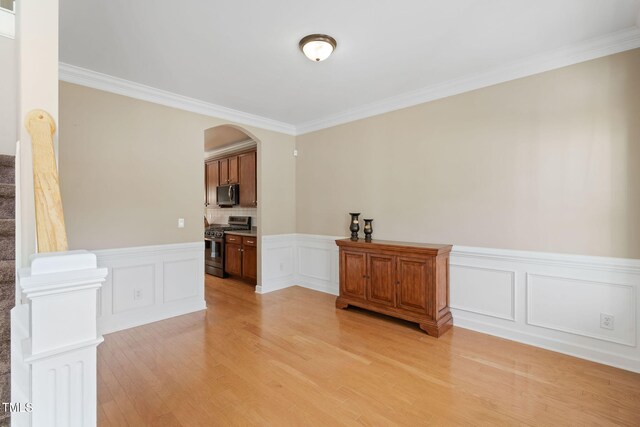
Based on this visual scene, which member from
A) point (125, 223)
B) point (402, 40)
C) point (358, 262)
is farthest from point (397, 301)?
point (125, 223)

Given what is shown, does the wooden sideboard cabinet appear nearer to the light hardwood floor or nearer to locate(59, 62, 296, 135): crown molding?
the light hardwood floor

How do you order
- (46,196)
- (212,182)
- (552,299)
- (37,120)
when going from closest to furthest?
(46,196)
(37,120)
(552,299)
(212,182)

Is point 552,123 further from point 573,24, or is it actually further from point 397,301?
point 397,301

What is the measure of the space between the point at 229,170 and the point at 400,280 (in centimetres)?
429

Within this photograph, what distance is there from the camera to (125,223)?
343 centimetres

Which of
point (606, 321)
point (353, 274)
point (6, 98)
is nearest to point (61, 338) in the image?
point (6, 98)

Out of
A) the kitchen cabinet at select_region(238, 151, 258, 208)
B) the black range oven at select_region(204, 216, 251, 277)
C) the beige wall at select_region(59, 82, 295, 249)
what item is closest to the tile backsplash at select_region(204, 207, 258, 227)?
the black range oven at select_region(204, 216, 251, 277)

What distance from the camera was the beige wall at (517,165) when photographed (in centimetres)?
256

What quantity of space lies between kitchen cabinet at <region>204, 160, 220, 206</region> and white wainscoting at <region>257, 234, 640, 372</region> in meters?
5.13

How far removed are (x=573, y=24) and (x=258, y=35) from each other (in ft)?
8.09

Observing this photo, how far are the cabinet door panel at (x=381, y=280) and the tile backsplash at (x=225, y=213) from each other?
3292 millimetres

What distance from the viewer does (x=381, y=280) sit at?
3.60 meters

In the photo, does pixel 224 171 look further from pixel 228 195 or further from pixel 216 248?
pixel 216 248

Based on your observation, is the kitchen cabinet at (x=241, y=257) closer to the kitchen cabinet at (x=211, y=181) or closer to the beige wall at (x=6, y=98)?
the kitchen cabinet at (x=211, y=181)
